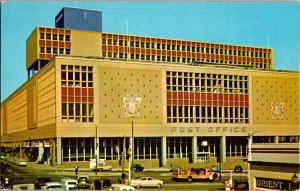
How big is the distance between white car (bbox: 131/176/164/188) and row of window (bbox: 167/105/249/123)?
242cm

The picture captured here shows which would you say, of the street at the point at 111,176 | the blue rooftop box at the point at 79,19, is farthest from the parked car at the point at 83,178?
the blue rooftop box at the point at 79,19

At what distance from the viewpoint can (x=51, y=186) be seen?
22.4m

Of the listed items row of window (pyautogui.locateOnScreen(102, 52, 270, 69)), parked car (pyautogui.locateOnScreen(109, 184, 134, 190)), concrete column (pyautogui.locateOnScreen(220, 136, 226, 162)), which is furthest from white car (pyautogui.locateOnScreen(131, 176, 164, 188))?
row of window (pyautogui.locateOnScreen(102, 52, 270, 69))

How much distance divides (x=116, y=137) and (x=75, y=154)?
1.62 metres

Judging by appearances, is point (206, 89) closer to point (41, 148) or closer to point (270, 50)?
point (270, 50)

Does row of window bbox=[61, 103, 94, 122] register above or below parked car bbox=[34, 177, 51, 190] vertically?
above

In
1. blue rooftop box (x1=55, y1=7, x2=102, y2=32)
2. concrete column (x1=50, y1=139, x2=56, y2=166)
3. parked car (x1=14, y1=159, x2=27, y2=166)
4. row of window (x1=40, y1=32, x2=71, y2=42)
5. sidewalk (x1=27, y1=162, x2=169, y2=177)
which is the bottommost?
sidewalk (x1=27, y1=162, x2=169, y2=177)

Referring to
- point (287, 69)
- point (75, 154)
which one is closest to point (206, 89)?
point (287, 69)

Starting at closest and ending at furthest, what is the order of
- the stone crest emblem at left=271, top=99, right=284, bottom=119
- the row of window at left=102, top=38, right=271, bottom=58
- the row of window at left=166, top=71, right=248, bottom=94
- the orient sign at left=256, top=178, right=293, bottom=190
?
1. the orient sign at left=256, top=178, right=293, bottom=190
2. the stone crest emblem at left=271, top=99, right=284, bottom=119
3. the row of window at left=102, top=38, right=271, bottom=58
4. the row of window at left=166, top=71, right=248, bottom=94

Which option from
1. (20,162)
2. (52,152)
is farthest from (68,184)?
(20,162)

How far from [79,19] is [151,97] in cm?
385

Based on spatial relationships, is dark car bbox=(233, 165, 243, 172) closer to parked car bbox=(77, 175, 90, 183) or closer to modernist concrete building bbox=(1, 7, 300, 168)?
modernist concrete building bbox=(1, 7, 300, 168)

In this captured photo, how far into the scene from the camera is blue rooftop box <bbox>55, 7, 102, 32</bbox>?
72.6ft

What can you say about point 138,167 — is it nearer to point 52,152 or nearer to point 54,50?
point 52,152
